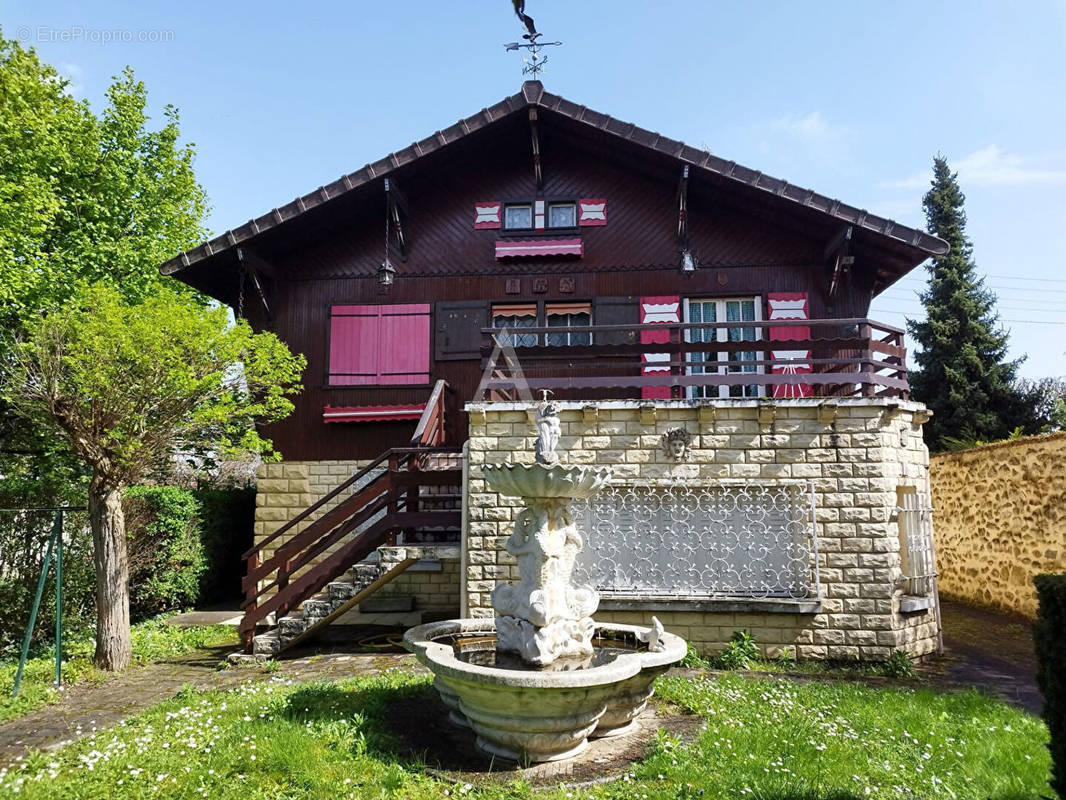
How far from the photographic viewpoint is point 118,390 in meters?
7.20

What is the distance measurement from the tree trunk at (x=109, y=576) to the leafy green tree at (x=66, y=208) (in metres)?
1.57

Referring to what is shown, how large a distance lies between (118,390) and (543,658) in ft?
18.5

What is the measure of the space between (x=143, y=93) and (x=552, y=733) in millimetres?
15875

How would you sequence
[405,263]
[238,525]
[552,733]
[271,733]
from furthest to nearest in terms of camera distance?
[238,525] → [405,263] → [271,733] → [552,733]

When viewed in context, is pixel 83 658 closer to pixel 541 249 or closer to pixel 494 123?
pixel 541 249

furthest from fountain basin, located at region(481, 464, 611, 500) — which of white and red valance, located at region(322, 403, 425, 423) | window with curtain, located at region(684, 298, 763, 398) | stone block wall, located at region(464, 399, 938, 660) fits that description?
window with curtain, located at region(684, 298, 763, 398)

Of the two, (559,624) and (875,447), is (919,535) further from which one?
(559,624)

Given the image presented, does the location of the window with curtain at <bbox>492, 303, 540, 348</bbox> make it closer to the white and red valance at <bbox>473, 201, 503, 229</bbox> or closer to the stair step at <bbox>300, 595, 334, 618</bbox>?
the white and red valance at <bbox>473, 201, 503, 229</bbox>

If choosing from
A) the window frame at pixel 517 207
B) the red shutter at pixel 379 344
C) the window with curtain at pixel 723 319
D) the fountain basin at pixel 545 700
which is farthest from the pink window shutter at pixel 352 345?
the fountain basin at pixel 545 700

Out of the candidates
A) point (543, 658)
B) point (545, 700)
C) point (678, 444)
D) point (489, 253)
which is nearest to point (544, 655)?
point (543, 658)

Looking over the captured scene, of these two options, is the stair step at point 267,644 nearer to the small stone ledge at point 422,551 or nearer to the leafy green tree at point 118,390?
the leafy green tree at point 118,390

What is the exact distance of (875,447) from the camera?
25.5 ft

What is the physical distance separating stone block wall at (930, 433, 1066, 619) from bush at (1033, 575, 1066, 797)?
7778mm

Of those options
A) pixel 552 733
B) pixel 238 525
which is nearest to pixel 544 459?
pixel 552 733
